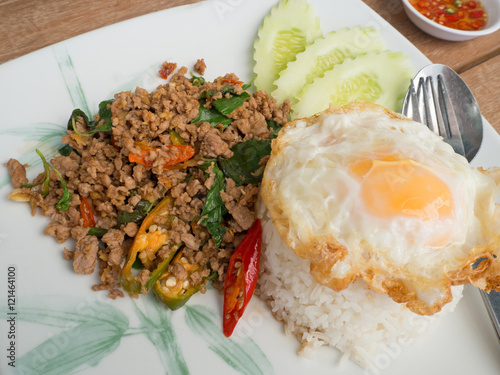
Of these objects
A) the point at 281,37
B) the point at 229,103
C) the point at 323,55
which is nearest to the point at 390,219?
the point at 229,103

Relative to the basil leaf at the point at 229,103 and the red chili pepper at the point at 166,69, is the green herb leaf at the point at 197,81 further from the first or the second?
the basil leaf at the point at 229,103

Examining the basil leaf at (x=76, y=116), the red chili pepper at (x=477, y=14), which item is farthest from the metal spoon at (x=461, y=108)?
the basil leaf at (x=76, y=116)

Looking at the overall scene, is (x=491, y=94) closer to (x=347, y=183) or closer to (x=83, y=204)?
(x=347, y=183)

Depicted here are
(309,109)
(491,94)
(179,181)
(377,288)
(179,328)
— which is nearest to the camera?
(377,288)

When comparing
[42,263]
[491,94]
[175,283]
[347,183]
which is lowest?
[491,94]

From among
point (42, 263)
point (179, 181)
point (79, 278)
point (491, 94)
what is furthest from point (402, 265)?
point (491, 94)

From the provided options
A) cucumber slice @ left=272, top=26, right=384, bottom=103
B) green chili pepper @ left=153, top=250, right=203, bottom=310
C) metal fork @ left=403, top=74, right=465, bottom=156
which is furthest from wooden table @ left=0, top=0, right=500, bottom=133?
green chili pepper @ left=153, top=250, right=203, bottom=310

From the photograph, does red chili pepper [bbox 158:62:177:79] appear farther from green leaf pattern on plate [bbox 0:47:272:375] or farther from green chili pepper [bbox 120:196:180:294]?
green leaf pattern on plate [bbox 0:47:272:375]
